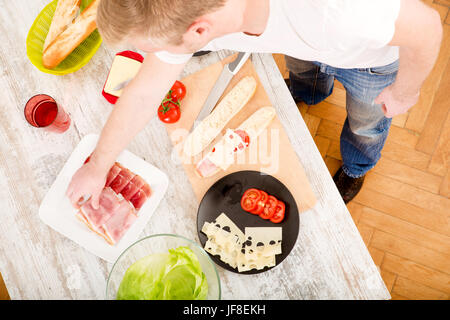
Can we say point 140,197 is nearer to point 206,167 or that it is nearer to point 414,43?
point 206,167

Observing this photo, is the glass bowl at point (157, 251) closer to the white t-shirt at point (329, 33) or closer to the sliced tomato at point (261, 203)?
the sliced tomato at point (261, 203)

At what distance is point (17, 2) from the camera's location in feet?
3.94

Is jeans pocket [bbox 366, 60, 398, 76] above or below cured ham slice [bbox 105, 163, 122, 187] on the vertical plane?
above

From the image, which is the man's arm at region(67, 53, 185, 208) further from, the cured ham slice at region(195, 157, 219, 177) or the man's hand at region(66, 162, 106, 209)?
the cured ham slice at region(195, 157, 219, 177)

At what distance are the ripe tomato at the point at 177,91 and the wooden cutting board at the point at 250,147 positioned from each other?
0.10ft

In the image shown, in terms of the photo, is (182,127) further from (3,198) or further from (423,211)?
(423,211)

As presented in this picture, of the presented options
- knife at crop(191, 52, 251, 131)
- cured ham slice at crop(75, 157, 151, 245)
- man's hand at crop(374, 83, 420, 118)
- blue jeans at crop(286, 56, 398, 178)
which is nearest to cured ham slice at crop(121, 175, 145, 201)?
cured ham slice at crop(75, 157, 151, 245)

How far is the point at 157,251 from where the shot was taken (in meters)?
0.90

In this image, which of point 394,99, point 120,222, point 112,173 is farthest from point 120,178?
point 394,99

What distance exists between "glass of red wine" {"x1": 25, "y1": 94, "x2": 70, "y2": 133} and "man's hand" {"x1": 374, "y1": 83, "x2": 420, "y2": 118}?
0.97 meters

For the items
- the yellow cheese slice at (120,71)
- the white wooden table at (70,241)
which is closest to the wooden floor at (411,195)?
the white wooden table at (70,241)

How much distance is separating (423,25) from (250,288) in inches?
31.9

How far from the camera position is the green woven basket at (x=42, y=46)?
109cm

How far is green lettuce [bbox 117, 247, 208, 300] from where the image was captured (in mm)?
809
